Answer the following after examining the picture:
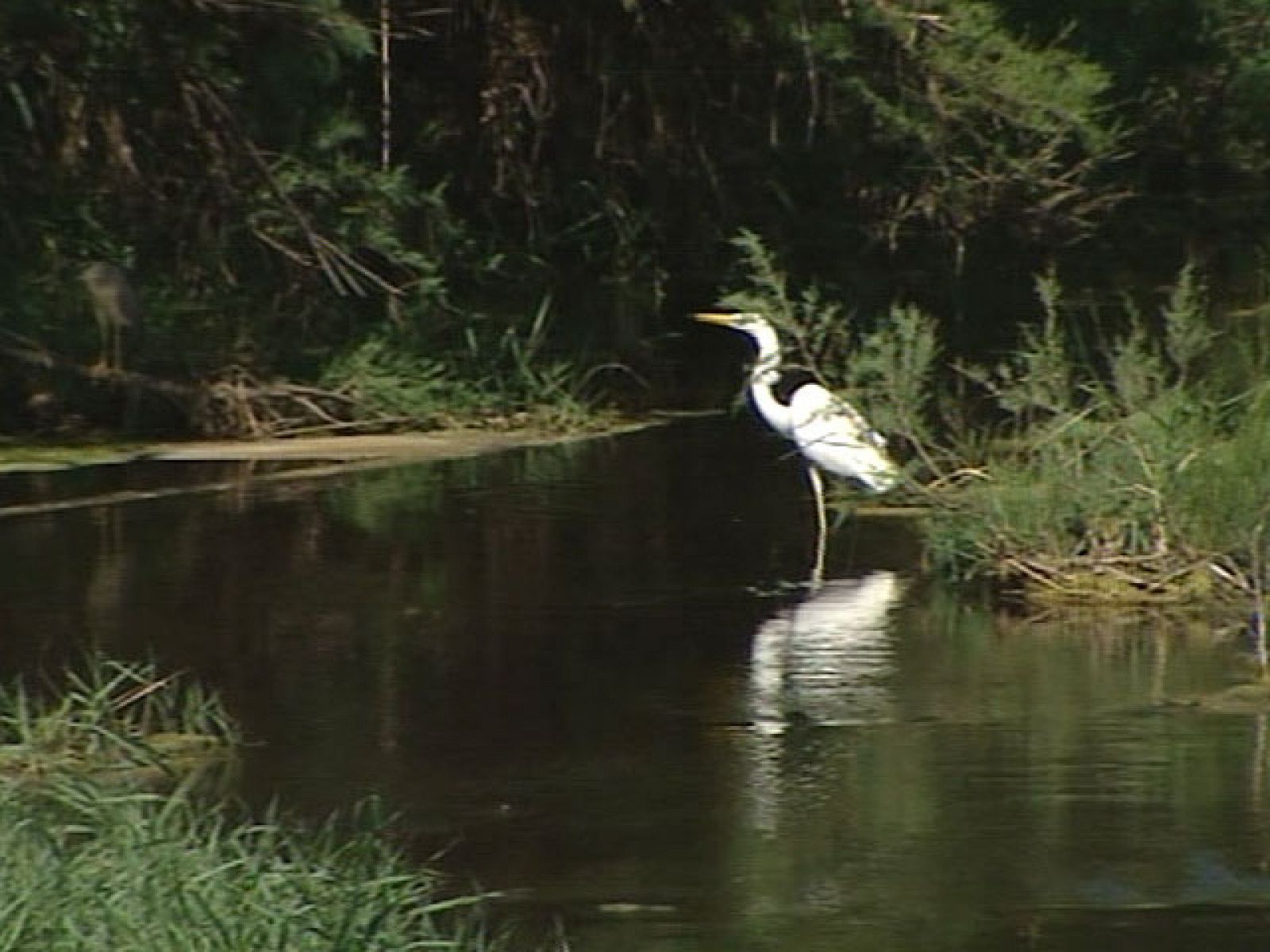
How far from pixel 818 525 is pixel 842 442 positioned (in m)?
0.47

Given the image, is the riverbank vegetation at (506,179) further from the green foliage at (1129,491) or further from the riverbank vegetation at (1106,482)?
the green foliage at (1129,491)

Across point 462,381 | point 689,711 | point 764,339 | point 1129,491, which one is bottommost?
point 689,711

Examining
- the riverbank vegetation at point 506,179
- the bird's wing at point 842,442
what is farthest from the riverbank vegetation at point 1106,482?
the riverbank vegetation at point 506,179

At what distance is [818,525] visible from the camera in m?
14.0

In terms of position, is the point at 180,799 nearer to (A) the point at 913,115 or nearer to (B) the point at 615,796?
(B) the point at 615,796

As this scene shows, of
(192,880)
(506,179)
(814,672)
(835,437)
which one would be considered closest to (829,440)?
(835,437)

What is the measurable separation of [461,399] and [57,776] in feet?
31.7

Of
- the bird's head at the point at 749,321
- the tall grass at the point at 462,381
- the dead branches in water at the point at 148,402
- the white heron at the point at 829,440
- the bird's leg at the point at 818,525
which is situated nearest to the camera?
the bird's leg at the point at 818,525

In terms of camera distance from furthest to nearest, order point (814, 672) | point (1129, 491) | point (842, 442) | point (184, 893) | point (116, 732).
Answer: point (842, 442) < point (1129, 491) < point (814, 672) < point (116, 732) < point (184, 893)

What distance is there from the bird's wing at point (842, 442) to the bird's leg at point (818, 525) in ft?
0.38

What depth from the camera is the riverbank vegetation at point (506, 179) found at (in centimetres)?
1742

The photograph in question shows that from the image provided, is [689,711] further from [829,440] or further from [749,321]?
[749,321]

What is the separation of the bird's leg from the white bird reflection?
0.22 metres

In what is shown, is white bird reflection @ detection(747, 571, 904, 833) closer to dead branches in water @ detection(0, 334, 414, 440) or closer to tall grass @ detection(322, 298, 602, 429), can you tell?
dead branches in water @ detection(0, 334, 414, 440)
